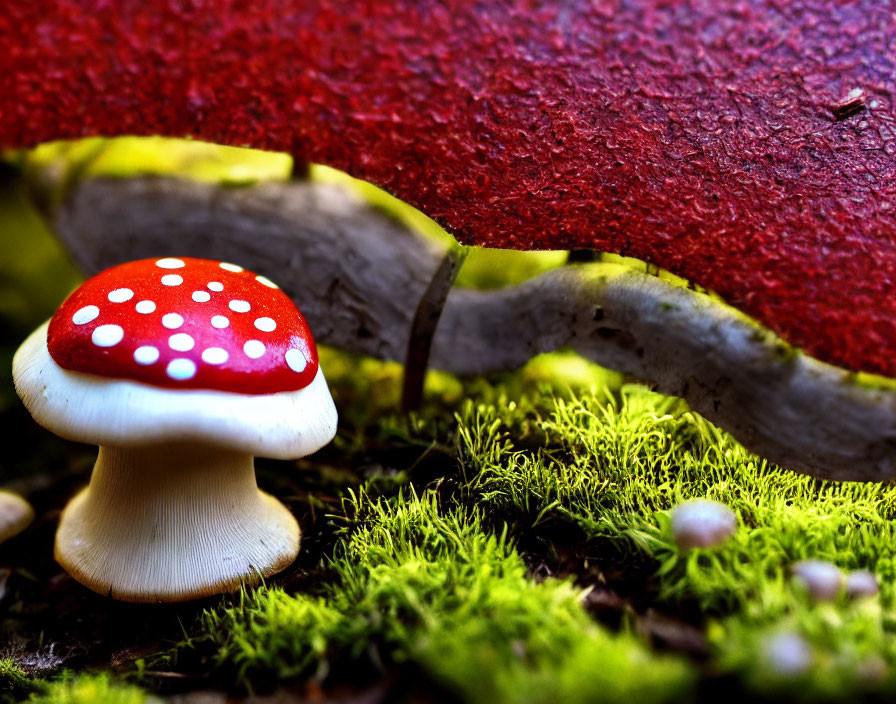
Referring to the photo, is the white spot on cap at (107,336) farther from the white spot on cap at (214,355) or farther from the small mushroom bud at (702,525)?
the small mushroom bud at (702,525)

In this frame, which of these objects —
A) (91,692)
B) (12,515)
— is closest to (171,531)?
(91,692)

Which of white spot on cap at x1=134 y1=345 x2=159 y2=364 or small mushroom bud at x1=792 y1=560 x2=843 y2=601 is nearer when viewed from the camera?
small mushroom bud at x1=792 y1=560 x2=843 y2=601

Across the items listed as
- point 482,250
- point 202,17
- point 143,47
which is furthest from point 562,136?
point 143,47

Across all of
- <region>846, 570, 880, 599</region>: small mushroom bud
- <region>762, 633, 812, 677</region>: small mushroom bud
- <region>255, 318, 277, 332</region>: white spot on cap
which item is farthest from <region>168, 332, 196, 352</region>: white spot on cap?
<region>846, 570, 880, 599</region>: small mushroom bud

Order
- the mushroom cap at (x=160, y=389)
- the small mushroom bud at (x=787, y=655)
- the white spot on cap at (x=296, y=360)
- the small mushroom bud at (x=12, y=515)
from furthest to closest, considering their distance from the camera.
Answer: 1. the small mushroom bud at (x=12, y=515)
2. the white spot on cap at (x=296, y=360)
3. the mushroom cap at (x=160, y=389)
4. the small mushroom bud at (x=787, y=655)

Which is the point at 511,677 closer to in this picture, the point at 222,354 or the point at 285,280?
the point at 222,354

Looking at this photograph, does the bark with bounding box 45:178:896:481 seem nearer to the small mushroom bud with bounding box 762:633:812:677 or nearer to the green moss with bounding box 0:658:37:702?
the small mushroom bud with bounding box 762:633:812:677

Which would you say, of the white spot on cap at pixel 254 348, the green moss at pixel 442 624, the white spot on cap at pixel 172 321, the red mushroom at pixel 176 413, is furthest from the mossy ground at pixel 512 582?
the white spot on cap at pixel 172 321
